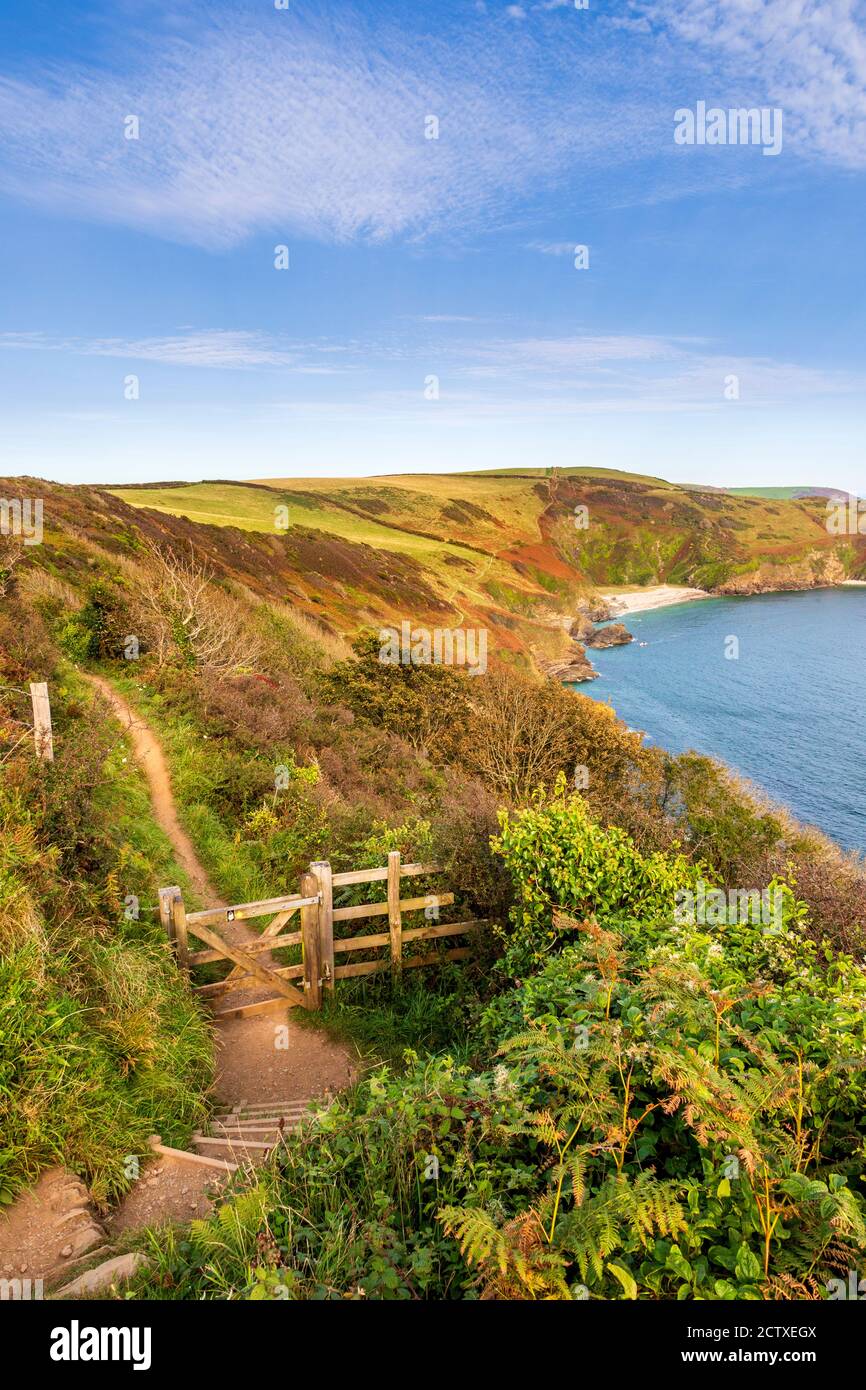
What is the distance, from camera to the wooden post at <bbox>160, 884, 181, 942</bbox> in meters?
8.06

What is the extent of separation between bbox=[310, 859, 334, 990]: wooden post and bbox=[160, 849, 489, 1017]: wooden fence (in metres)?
0.01

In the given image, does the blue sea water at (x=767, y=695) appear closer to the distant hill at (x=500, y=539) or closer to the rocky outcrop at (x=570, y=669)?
the rocky outcrop at (x=570, y=669)

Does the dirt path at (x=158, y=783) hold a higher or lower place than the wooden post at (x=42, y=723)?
lower

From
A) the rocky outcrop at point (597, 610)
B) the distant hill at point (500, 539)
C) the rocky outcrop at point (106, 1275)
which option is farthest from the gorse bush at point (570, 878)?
the rocky outcrop at point (597, 610)

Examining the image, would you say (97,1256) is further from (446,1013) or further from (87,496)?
(87,496)

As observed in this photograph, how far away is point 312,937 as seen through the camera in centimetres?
843

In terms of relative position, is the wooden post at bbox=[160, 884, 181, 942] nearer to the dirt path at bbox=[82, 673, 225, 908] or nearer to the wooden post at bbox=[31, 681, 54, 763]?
the wooden post at bbox=[31, 681, 54, 763]

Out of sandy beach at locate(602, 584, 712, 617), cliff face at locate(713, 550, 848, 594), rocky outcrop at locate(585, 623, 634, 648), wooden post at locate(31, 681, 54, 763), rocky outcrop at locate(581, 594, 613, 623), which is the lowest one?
wooden post at locate(31, 681, 54, 763)

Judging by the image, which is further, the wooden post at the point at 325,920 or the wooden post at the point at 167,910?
the wooden post at the point at 325,920

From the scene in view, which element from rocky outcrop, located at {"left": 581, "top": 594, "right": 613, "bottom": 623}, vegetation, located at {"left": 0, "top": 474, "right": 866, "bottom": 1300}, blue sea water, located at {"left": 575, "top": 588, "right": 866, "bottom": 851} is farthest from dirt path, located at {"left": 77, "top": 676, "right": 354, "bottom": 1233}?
rocky outcrop, located at {"left": 581, "top": 594, "right": 613, "bottom": 623}

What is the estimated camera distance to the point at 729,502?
153 meters

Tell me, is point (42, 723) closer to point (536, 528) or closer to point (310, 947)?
point (310, 947)

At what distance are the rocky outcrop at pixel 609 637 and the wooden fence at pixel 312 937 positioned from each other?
76.2 metres

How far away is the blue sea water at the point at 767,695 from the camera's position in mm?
38656
